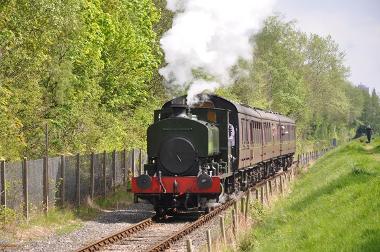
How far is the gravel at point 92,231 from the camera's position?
14.9m

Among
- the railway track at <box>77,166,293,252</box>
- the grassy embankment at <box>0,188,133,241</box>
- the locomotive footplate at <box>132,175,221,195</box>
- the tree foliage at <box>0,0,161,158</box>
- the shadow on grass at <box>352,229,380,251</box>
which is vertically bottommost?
the railway track at <box>77,166,293,252</box>

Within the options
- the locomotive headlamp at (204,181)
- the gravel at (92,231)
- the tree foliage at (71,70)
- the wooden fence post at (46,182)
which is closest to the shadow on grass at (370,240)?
the gravel at (92,231)

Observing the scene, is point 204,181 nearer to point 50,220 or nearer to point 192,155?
point 192,155

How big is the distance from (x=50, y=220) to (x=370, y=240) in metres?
9.94

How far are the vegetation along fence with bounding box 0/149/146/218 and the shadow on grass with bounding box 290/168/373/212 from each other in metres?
7.00

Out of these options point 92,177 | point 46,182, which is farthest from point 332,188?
point 46,182

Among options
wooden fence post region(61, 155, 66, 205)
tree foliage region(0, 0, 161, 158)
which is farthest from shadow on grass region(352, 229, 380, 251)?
tree foliage region(0, 0, 161, 158)

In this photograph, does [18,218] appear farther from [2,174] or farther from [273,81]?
[273,81]

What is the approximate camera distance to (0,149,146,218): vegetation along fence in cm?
1762

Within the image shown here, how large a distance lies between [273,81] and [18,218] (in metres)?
52.8

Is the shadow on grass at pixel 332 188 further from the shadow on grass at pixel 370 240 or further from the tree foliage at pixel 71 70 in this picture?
the tree foliage at pixel 71 70

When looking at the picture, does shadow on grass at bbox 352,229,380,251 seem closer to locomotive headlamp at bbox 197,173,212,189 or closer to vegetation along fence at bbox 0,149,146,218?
locomotive headlamp at bbox 197,173,212,189

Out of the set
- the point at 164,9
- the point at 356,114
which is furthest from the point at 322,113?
the point at 356,114

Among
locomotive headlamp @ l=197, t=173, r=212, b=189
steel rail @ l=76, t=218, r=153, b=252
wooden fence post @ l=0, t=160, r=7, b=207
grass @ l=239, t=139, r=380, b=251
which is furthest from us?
locomotive headlamp @ l=197, t=173, r=212, b=189
